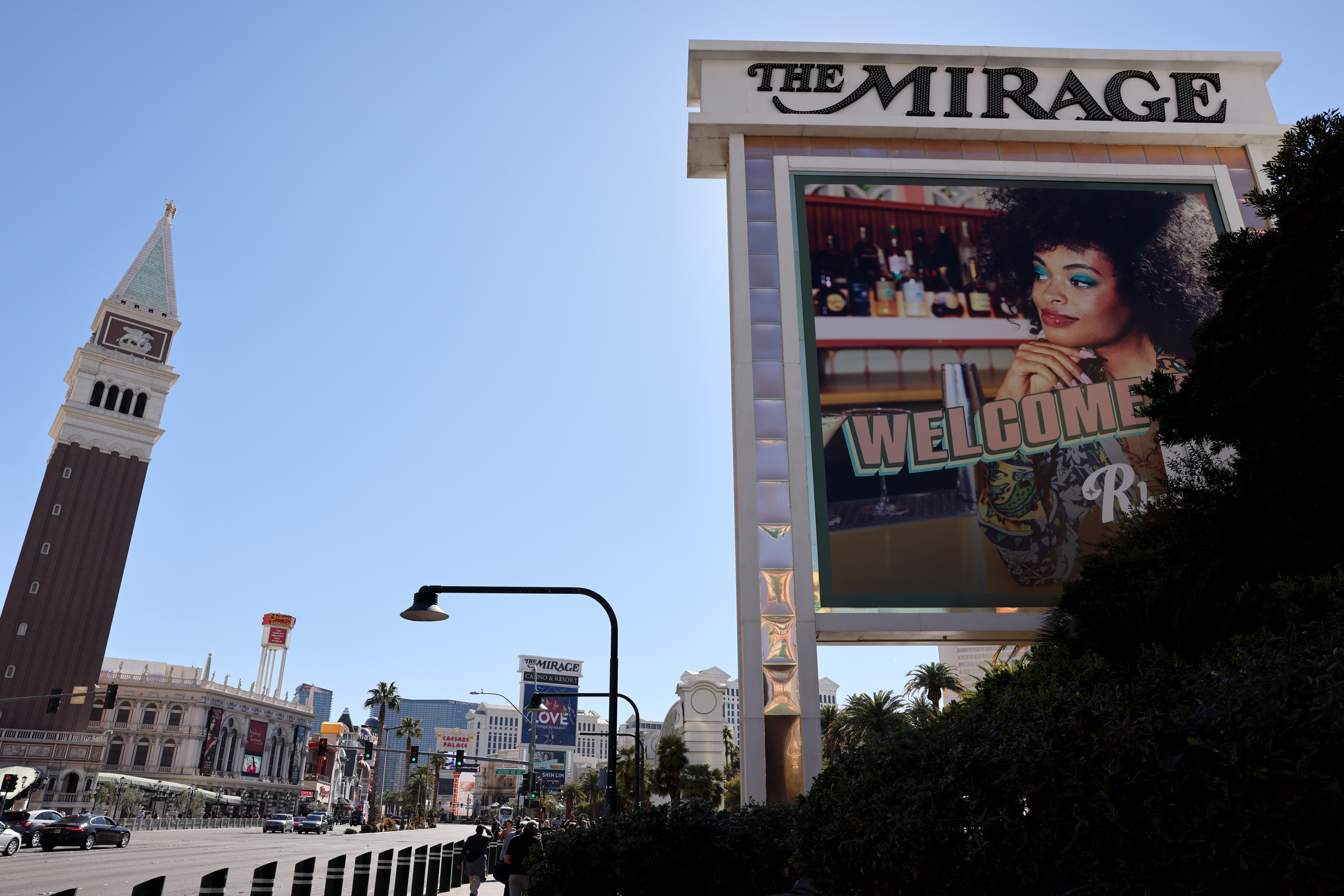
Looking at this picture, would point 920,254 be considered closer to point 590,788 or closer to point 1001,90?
point 1001,90

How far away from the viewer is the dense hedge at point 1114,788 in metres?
5.59

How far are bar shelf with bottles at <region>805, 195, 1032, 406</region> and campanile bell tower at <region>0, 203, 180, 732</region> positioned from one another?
75.9 m

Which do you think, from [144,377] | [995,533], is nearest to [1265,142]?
[995,533]

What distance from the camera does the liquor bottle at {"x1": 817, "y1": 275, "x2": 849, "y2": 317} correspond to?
38.2 metres

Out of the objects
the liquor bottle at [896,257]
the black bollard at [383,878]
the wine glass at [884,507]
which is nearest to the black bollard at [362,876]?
the black bollard at [383,878]

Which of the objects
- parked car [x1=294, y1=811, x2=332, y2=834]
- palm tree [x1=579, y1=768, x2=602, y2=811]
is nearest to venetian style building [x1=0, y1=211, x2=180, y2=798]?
parked car [x1=294, y1=811, x2=332, y2=834]

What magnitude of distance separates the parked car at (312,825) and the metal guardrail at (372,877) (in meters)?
42.0

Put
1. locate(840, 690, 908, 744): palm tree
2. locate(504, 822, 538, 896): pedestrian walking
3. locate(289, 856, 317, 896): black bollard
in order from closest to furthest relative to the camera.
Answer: locate(289, 856, 317, 896): black bollard
locate(504, 822, 538, 896): pedestrian walking
locate(840, 690, 908, 744): palm tree

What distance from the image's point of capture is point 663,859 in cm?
1220

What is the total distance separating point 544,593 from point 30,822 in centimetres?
3535

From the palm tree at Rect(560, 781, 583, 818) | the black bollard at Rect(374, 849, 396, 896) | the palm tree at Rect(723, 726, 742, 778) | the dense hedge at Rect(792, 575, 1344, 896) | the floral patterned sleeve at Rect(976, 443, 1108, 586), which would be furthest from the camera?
the palm tree at Rect(560, 781, 583, 818)

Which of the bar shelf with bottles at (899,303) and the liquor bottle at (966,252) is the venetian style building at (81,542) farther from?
the liquor bottle at (966,252)

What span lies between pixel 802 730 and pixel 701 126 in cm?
2881

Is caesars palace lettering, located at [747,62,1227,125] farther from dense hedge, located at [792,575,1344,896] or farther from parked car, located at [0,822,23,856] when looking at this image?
parked car, located at [0,822,23,856]
